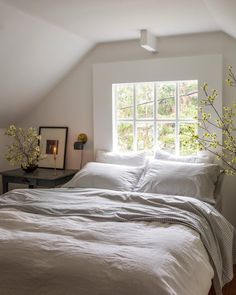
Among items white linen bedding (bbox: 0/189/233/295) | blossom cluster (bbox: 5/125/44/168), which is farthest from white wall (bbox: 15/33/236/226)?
white linen bedding (bbox: 0/189/233/295)

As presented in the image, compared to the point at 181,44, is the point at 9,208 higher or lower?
lower

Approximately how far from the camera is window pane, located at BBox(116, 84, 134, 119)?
405 cm

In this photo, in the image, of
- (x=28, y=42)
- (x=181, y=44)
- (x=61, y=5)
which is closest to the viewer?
(x=61, y=5)

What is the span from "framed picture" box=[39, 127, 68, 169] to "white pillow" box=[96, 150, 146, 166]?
2.05ft

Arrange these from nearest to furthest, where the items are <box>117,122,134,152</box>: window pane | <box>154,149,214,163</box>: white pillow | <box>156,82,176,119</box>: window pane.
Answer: <box>154,149,214,163</box>: white pillow → <box>156,82,176,119</box>: window pane → <box>117,122,134,152</box>: window pane

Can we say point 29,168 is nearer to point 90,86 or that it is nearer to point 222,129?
point 90,86

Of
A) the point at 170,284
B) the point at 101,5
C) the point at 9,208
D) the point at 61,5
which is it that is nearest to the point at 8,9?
the point at 61,5

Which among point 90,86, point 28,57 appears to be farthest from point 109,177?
point 28,57

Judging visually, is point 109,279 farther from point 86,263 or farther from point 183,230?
point 183,230

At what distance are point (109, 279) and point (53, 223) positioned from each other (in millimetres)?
830

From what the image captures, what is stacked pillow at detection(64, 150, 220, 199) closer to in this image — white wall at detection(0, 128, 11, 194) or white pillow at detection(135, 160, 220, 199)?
white pillow at detection(135, 160, 220, 199)

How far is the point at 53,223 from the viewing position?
2338mm

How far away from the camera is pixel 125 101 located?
409 centimetres

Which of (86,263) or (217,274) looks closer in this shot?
(86,263)
